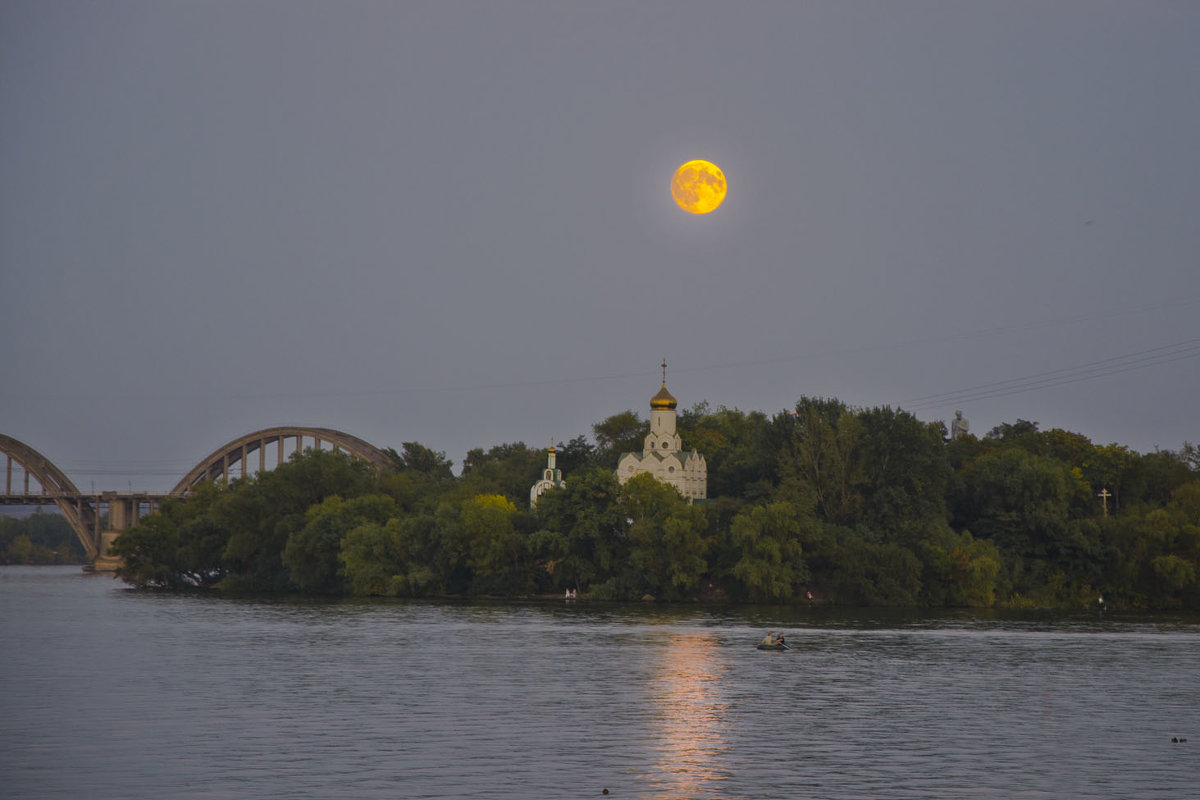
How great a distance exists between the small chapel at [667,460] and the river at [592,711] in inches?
1702

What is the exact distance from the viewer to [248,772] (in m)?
31.4

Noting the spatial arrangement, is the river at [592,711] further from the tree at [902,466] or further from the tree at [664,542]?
the tree at [902,466]

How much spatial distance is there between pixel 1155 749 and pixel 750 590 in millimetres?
57085

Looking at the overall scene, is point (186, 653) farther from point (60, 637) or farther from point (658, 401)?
point (658, 401)

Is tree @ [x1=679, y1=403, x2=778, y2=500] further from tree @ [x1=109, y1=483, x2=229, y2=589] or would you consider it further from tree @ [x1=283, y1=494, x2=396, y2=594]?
tree @ [x1=109, y1=483, x2=229, y2=589]

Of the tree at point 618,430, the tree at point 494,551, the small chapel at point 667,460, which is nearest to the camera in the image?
the tree at point 494,551

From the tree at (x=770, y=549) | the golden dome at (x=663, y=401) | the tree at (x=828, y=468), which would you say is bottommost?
the tree at (x=770, y=549)

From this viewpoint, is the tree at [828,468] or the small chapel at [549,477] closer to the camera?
the tree at [828,468]

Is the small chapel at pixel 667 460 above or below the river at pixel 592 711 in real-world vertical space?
above

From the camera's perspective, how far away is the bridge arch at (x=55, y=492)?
559ft

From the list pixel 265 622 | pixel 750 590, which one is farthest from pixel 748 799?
pixel 750 590

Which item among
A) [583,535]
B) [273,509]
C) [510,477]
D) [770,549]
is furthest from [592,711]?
[510,477]

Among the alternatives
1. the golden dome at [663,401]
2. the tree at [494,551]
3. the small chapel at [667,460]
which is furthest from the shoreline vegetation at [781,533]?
the golden dome at [663,401]

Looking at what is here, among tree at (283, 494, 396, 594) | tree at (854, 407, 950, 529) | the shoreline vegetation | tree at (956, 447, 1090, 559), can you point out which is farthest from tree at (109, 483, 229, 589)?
tree at (956, 447, 1090, 559)
